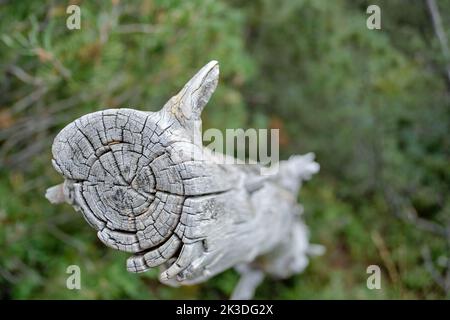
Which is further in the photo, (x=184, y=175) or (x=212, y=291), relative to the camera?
(x=212, y=291)

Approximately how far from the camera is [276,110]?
4996 millimetres

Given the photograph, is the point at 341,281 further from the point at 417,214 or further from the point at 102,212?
the point at 102,212

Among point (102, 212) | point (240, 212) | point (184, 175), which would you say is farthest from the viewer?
point (240, 212)

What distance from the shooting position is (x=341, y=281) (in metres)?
4.05

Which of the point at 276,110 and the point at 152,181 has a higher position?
the point at 276,110

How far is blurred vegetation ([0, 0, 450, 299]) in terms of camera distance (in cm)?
309

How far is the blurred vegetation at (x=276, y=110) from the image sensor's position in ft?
10.2

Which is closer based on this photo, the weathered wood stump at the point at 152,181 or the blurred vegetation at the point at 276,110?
the weathered wood stump at the point at 152,181

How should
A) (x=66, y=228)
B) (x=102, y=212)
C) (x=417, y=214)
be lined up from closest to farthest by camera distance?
(x=102, y=212) < (x=66, y=228) < (x=417, y=214)

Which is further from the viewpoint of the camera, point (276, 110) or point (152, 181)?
point (276, 110)
